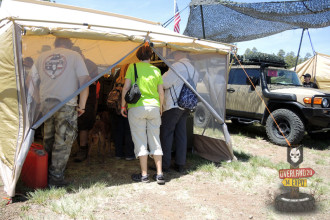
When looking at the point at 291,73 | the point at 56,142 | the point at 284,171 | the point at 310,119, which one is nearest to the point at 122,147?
the point at 56,142

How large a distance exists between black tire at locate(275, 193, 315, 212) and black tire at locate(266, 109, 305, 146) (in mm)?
2972

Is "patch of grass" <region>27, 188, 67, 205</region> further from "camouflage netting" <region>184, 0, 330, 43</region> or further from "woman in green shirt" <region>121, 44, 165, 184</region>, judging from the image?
"camouflage netting" <region>184, 0, 330, 43</region>

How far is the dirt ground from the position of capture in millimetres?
3055

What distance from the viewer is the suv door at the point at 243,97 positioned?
7008mm

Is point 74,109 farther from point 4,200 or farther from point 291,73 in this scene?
point 291,73

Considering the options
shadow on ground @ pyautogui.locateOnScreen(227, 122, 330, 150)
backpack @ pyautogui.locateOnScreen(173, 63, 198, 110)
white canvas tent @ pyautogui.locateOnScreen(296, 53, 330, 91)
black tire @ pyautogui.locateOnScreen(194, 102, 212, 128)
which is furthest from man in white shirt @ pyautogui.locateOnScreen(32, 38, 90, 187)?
white canvas tent @ pyautogui.locateOnScreen(296, 53, 330, 91)

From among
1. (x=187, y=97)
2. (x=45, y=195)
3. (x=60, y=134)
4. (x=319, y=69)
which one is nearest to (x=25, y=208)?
(x=45, y=195)

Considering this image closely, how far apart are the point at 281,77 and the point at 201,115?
3221 millimetres

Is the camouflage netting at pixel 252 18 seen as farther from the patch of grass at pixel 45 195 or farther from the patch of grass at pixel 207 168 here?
the patch of grass at pixel 45 195

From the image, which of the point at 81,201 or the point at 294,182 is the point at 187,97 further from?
the point at 81,201

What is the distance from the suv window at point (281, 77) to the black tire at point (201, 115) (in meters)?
2.70

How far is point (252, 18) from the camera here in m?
7.84

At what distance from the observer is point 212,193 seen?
373 cm

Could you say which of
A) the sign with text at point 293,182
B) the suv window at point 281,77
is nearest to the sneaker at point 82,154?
the sign with text at point 293,182
